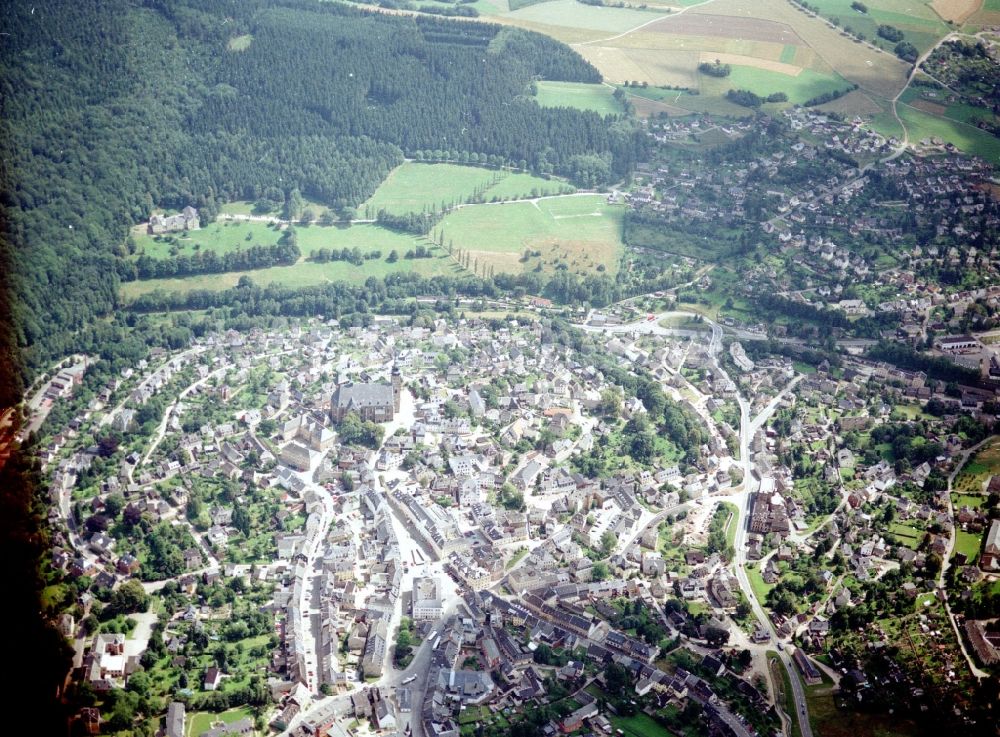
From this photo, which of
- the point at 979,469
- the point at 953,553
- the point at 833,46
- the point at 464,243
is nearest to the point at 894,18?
the point at 833,46

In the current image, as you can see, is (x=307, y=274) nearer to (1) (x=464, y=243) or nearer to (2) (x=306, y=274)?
(2) (x=306, y=274)

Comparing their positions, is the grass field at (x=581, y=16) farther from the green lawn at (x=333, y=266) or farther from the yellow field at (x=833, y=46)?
the green lawn at (x=333, y=266)

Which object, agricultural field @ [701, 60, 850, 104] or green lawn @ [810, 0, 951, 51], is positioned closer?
agricultural field @ [701, 60, 850, 104]

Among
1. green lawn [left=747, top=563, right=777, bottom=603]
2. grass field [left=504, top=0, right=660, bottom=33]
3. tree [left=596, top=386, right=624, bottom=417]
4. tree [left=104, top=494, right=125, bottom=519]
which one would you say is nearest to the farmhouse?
tree [left=104, top=494, right=125, bottom=519]

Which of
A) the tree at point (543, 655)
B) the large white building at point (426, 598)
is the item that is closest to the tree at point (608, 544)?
the tree at point (543, 655)

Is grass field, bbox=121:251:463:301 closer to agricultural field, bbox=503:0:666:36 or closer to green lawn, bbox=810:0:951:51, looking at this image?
agricultural field, bbox=503:0:666:36

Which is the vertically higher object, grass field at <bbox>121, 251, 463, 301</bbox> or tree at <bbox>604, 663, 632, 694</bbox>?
grass field at <bbox>121, 251, 463, 301</bbox>

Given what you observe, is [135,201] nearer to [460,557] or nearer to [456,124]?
[456,124]
